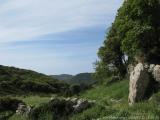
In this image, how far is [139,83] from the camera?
37.1m

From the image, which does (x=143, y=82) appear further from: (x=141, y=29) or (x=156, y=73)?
(x=141, y=29)

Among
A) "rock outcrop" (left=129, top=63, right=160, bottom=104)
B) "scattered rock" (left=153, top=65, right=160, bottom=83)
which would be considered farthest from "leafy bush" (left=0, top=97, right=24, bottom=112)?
"scattered rock" (left=153, top=65, right=160, bottom=83)

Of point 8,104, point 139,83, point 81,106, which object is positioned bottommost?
point 81,106

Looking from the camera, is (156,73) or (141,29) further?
(141,29)

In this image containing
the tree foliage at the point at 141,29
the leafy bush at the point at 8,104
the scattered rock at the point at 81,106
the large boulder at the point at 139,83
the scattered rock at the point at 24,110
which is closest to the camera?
the scattered rock at the point at 81,106

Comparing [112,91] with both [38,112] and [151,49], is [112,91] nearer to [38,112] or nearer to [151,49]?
[151,49]

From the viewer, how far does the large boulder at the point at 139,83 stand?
36.8 metres

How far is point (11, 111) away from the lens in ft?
93.2

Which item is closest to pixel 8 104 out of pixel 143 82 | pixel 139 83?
pixel 139 83

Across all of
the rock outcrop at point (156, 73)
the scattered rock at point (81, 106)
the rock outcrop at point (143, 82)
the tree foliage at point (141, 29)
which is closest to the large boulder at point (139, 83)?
the rock outcrop at point (143, 82)

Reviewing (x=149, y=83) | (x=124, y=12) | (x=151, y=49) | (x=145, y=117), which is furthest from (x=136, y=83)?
(x=145, y=117)

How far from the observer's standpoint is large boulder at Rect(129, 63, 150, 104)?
121 feet

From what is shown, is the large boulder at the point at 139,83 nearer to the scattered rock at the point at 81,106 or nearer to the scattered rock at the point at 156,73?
the scattered rock at the point at 156,73

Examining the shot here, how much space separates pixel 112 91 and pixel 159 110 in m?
23.2
